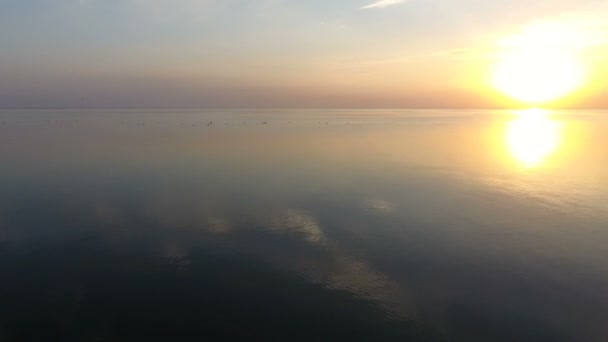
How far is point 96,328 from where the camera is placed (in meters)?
10.6

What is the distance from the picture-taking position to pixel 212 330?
1066 centimetres

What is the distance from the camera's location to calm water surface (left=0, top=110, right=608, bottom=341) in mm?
10998

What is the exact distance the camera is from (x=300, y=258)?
49.7 ft

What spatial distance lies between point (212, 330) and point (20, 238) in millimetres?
12187

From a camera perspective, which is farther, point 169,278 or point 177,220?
point 177,220

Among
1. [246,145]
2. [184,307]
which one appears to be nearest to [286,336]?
[184,307]

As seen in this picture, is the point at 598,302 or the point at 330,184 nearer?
the point at 598,302

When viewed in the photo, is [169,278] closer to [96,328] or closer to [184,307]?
[184,307]

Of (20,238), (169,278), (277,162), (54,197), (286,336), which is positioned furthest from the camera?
(277,162)

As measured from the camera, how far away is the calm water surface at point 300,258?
36.1ft

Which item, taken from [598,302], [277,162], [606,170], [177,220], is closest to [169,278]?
[177,220]

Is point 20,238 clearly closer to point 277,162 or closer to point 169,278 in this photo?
point 169,278

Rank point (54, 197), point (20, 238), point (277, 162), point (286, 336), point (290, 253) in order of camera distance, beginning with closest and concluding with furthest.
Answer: point (286, 336) → point (290, 253) → point (20, 238) → point (54, 197) → point (277, 162)

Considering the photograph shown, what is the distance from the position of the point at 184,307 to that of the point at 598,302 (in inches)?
532
